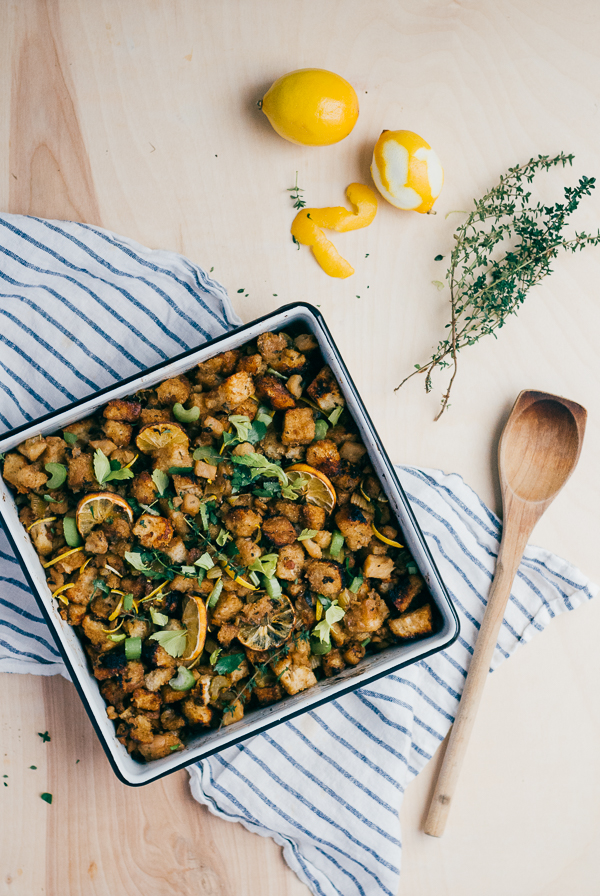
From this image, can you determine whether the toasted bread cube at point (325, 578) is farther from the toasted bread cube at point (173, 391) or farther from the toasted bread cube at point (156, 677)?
the toasted bread cube at point (173, 391)

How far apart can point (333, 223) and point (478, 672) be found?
125cm

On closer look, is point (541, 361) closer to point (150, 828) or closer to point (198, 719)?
point (198, 719)

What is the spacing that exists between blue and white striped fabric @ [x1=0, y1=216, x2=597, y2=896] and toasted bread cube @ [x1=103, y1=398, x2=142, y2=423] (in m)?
0.26

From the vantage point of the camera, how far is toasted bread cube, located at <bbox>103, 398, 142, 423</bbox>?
134cm

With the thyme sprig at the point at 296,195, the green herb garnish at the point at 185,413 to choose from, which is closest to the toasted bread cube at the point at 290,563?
the green herb garnish at the point at 185,413

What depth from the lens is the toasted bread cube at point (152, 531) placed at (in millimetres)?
1319

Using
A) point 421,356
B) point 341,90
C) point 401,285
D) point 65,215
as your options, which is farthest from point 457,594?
point 65,215

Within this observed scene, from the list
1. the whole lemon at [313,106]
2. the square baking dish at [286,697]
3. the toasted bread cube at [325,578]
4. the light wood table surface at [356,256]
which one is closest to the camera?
the square baking dish at [286,697]

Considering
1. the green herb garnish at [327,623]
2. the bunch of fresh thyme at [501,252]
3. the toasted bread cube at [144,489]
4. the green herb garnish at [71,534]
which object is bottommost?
the green herb garnish at [327,623]

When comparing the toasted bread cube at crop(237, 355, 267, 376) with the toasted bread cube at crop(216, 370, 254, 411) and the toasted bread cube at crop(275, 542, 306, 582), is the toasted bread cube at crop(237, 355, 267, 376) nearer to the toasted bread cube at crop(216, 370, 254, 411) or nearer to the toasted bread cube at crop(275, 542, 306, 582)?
the toasted bread cube at crop(216, 370, 254, 411)

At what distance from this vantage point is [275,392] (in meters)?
1.37

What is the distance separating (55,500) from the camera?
1.35 metres

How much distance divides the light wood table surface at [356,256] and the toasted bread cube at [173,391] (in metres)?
0.37

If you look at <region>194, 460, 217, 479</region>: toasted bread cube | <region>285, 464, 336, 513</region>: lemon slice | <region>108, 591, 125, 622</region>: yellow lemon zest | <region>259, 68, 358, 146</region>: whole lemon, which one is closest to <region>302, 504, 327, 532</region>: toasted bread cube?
<region>285, 464, 336, 513</region>: lemon slice
